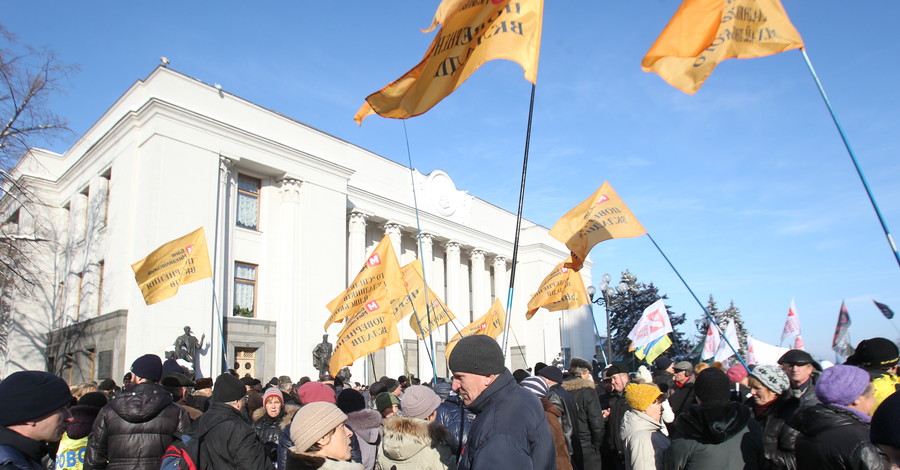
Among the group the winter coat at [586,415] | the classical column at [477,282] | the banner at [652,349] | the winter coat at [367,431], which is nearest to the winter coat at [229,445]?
the winter coat at [367,431]

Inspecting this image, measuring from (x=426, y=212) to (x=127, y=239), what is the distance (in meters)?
15.6

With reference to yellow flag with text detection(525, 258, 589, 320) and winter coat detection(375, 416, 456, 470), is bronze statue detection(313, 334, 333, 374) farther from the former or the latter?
winter coat detection(375, 416, 456, 470)

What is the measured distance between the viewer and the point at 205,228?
2097cm

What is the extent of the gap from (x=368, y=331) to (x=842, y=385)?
8.53m

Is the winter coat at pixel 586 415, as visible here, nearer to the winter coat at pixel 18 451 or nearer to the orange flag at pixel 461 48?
the orange flag at pixel 461 48

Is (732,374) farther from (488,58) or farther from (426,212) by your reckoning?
(426,212)

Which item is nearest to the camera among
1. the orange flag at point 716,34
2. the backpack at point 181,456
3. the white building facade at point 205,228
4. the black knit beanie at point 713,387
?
the black knit beanie at point 713,387

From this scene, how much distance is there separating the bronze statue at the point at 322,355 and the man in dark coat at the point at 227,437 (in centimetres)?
1808

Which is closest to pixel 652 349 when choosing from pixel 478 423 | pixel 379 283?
pixel 379 283

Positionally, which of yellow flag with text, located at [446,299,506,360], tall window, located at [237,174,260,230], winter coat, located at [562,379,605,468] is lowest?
winter coat, located at [562,379,605,468]

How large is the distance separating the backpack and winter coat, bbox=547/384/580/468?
3.13 metres

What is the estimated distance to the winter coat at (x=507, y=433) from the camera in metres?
2.67

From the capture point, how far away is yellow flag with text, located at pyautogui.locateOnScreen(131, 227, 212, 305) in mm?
12516

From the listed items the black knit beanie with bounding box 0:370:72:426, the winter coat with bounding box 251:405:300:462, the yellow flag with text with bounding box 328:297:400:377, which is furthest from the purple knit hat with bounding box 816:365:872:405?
the yellow flag with text with bounding box 328:297:400:377
